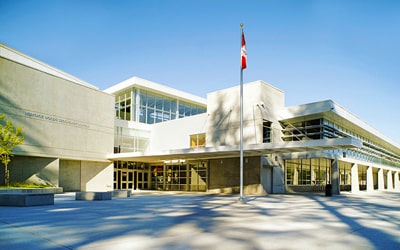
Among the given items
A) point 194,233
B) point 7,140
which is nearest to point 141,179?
point 7,140

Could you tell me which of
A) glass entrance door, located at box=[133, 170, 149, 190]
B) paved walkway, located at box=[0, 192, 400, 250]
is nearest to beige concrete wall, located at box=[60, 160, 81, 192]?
glass entrance door, located at box=[133, 170, 149, 190]

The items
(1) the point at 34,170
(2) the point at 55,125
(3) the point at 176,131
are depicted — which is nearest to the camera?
(1) the point at 34,170

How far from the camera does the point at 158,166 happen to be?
39188mm

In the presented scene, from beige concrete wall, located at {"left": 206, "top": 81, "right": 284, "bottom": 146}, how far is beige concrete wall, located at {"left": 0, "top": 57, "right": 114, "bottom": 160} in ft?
34.8

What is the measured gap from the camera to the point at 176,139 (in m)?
36.7

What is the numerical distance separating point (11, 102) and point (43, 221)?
741 inches

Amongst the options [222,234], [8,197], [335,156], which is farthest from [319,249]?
[335,156]

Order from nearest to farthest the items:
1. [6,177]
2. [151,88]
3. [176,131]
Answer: [6,177], [176,131], [151,88]

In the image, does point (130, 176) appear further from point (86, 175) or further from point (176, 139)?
point (176, 139)

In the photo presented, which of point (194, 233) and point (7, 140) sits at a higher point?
point (7, 140)

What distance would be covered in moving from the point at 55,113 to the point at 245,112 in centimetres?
1661

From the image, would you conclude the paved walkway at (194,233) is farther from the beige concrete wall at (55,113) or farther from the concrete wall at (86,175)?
the concrete wall at (86,175)

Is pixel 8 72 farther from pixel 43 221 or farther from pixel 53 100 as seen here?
pixel 43 221

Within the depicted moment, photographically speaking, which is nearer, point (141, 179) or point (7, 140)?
point (7, 140)
